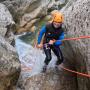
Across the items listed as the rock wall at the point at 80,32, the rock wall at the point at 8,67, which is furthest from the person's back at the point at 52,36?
the rock wall at the point at 8,67

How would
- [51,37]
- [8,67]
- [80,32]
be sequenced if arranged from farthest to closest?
[51,37], [8,67], [80,32]

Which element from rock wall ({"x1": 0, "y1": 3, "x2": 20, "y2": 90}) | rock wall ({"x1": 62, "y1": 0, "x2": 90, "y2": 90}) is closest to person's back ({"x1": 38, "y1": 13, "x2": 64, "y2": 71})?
rock wall ({"x1": 62, "y1": 0, "x2": 90, "y2": 90})

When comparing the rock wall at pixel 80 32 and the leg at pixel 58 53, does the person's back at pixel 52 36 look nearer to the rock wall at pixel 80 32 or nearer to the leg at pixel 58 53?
the leg at pixel 58 53

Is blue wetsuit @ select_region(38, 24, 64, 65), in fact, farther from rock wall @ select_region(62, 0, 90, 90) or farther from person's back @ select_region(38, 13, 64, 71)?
rock wall @ select_region(62, 0, 90, 90)

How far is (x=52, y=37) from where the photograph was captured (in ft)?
27.3

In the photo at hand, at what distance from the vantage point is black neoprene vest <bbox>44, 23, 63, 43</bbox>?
8.09 m

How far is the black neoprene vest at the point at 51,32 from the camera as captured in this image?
8.09 metres

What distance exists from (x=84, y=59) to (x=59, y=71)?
232 centimetres

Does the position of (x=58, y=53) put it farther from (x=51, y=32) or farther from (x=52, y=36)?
(x=51, y=32)

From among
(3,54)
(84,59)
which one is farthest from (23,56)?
(84,59)

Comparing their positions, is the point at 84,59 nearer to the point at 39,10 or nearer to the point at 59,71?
the point at 59,71

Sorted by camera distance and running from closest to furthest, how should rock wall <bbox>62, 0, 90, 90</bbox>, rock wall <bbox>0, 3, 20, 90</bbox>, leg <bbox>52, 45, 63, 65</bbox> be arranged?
rock wall <bbox>62, 0, 90, 90</bbox>, rock wall <bbox>0, 3, 20, 90</bbox>, leg <bbox>52, 45, 63, 65</bbox>

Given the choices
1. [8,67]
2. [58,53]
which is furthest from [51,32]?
[8,67]

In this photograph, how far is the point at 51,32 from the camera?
26.9 ft
